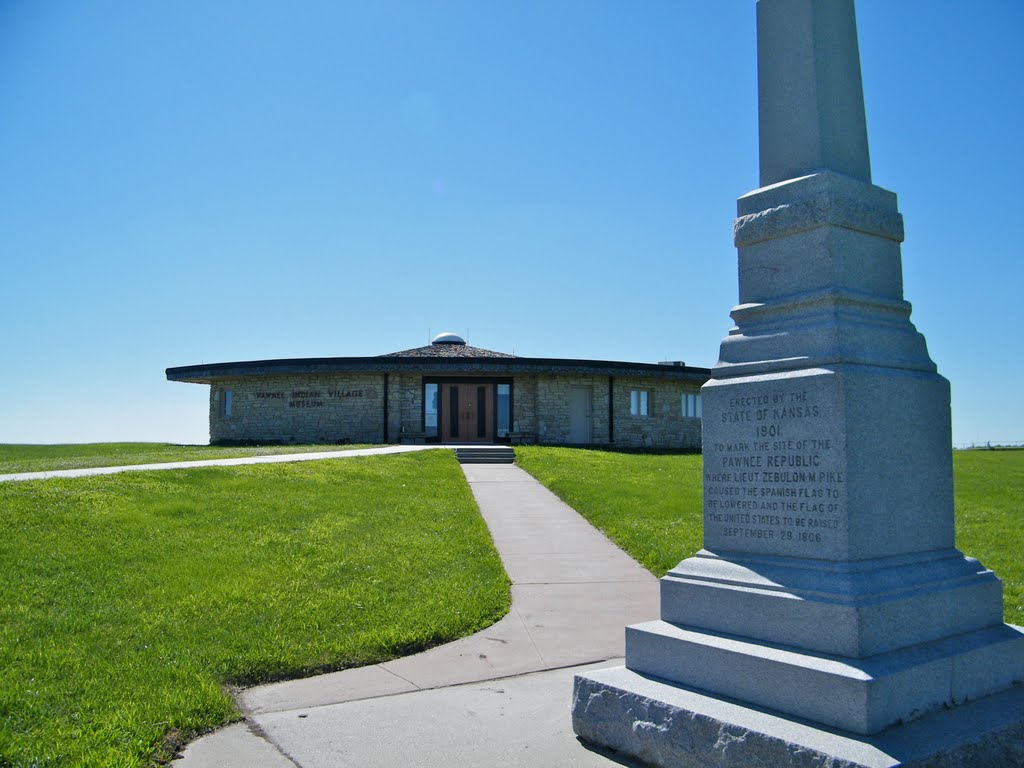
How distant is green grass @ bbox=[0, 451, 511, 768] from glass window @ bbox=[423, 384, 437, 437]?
15.9 meters

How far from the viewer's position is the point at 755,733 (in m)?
3.75

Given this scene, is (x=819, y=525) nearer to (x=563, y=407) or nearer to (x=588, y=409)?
(x=563, y=407)

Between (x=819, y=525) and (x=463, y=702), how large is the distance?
2.47 metres

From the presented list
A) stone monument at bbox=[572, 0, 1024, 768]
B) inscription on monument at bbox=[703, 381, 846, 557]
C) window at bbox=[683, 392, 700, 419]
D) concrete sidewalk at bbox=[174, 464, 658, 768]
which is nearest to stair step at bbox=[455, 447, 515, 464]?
window at bbox=[683, 392, 700, 419]

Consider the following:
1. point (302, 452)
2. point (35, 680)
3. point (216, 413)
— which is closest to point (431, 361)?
point (302, 452)

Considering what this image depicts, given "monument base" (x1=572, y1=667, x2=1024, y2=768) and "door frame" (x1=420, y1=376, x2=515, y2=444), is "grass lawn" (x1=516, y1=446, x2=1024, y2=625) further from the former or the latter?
"door frame" (x1=420, y1=376, x2=515, y2=444)

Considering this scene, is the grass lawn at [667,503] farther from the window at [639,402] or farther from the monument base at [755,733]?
the window at [639,402]

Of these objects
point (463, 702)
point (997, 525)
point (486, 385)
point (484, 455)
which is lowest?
point (463, 702)

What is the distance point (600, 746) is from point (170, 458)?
17527 millimetres

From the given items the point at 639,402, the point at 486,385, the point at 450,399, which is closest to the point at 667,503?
the point at 486,385

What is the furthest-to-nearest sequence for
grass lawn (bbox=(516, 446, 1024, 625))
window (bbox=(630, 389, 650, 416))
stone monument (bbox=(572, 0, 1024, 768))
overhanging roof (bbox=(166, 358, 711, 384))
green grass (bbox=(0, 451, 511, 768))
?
window (bbox=(630, 389, 650, 416))
overhanging roof (bbox=(166, 358, 711, 384))
grass lawn (bbox=(516, 446, 1024, 625))
green grass (bbox=(0, 451, 511, 768))
stone monument (bbox=(572, 0, 1024, 768))

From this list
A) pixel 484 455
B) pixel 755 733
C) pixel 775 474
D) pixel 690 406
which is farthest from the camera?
pixel 690 406

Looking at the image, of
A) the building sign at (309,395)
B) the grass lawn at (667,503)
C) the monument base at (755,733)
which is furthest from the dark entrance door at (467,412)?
the monument base at (755,733)

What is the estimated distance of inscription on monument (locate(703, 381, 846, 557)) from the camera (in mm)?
4258
